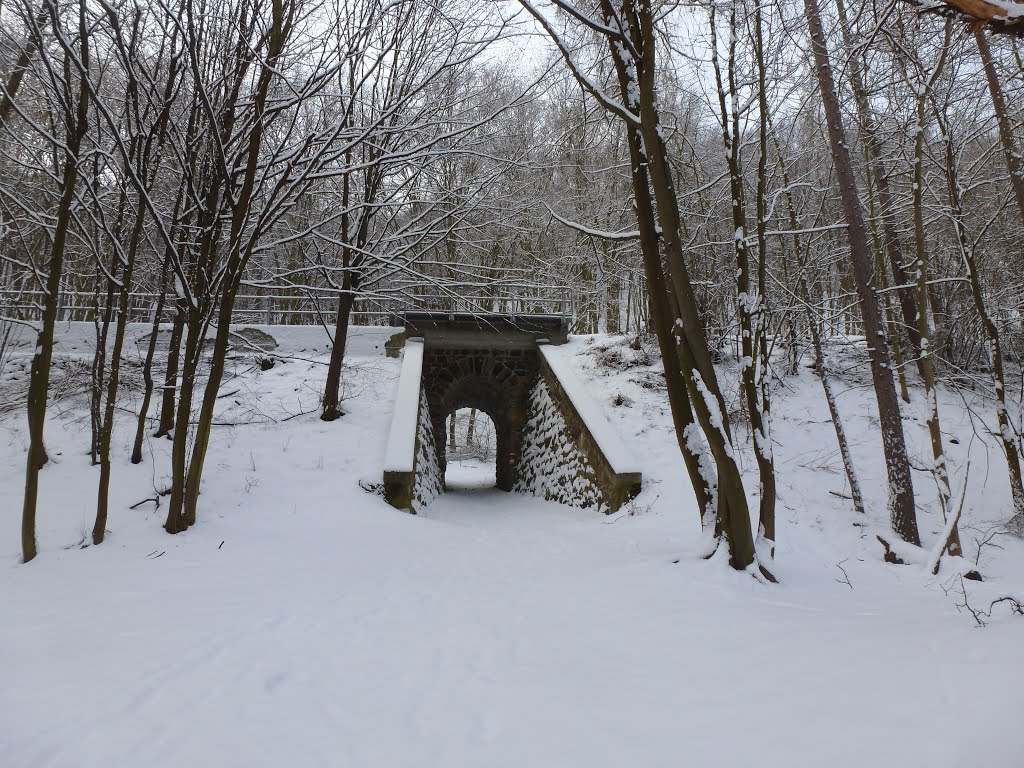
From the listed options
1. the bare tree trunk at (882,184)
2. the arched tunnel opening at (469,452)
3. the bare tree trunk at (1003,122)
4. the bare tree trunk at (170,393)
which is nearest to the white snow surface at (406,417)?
the bare tree trunk at (170,393)

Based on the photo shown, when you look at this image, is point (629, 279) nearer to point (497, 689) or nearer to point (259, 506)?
point (259, 506)

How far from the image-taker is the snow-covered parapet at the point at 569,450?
718cm

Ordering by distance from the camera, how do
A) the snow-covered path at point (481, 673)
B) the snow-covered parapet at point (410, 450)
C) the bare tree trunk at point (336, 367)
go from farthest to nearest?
the bare tree trunk at point (336, 367), the snow-covered parapet at point (410, 450), the snow-covered path at point (481, 673)

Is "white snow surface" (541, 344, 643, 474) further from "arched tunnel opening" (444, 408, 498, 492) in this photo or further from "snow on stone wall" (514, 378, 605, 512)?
"arched tunnel opening" (444, 408, 498, 492)

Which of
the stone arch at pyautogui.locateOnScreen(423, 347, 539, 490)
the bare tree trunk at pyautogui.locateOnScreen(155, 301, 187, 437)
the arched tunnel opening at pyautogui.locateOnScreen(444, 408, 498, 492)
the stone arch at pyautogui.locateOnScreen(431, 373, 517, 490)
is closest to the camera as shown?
the bare tree trunk at pyautogui.locateOnScreen(155, 301, 187, 437)

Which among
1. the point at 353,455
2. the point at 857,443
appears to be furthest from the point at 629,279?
the point at 353,455

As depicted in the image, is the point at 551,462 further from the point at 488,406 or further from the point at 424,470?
the point at 488,406

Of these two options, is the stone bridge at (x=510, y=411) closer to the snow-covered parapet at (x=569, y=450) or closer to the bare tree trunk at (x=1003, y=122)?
the snow-covered parapet at (x=569, y=450)

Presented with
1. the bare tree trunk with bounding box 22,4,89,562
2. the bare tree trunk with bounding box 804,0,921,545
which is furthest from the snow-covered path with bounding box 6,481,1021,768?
the bare tree trunk with bounding box 804,0,921,545

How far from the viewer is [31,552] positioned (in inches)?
148

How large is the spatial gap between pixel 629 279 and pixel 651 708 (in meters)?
9.99

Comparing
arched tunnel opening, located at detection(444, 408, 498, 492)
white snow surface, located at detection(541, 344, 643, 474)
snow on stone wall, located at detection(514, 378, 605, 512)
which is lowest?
arched tunnel opening, located at detection(444, 408, 498, 492)

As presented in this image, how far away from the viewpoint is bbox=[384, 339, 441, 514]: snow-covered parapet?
21.4 feet

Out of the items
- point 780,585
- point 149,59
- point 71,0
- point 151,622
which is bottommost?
point 780,585
